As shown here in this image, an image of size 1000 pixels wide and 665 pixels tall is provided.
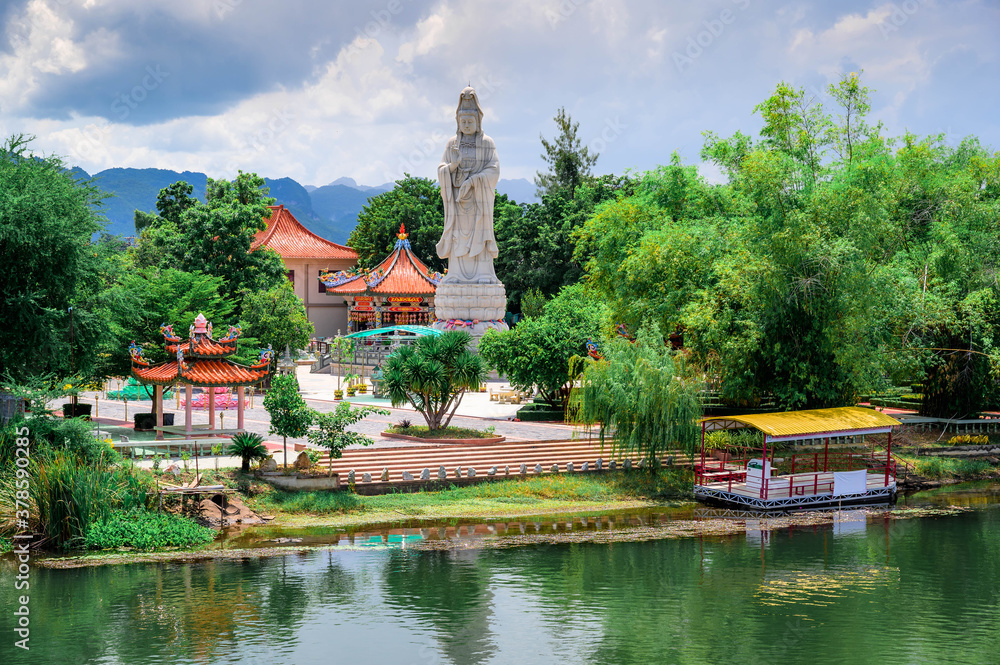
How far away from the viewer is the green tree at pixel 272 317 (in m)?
52.8

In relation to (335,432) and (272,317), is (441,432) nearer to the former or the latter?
(335,432)

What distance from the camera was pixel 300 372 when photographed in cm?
6134

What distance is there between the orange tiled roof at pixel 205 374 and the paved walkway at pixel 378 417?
1836 mm

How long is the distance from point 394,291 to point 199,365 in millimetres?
35160

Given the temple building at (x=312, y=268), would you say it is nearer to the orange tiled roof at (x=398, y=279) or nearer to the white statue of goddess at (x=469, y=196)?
the orange tiled roof at (x=398, y=279)

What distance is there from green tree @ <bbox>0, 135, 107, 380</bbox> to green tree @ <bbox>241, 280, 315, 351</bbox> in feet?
64.7

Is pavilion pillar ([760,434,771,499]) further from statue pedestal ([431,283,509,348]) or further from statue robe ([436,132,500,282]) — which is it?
statue robe ([436,132,500,282])

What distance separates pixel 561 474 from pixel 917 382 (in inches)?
634

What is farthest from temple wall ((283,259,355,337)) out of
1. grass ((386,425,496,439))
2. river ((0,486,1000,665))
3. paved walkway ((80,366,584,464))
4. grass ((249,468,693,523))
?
river ((0,486,1000,665))

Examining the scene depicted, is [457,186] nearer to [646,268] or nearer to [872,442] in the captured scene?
[646,268]

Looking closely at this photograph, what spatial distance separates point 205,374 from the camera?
3353 centimetres

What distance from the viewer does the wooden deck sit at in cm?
3183

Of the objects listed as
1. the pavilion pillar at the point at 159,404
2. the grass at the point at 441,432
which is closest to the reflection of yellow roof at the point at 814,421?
the grass at the point at 441,432

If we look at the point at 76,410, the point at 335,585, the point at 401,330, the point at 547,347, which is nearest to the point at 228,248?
the point at 401,330
